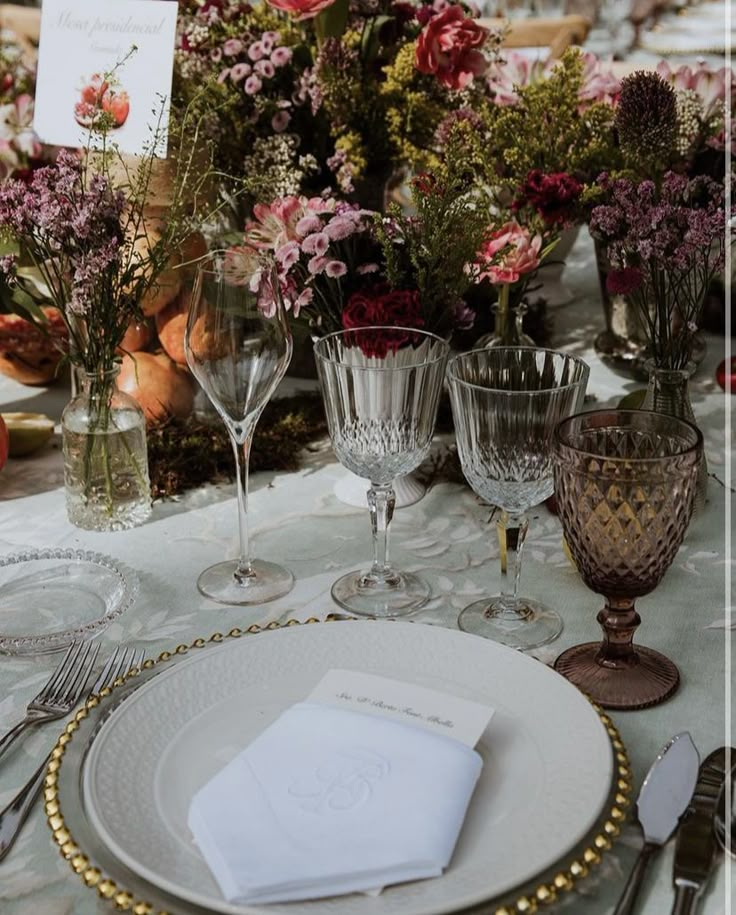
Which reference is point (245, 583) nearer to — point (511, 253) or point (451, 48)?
point (511, 253)

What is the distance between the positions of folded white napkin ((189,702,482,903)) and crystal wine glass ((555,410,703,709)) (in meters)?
0.21

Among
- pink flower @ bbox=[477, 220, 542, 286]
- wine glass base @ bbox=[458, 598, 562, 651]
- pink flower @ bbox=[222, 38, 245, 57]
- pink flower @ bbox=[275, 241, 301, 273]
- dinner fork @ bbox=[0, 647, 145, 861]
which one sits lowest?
dinner fork @ bbox=[0, 647, 145, 861]

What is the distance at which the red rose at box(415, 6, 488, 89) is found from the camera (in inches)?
52.7

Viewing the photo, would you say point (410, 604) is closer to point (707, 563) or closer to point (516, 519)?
Answer: point (516, 519)

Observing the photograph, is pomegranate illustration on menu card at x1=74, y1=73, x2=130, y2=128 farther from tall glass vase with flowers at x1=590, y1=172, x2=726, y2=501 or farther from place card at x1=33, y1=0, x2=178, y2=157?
tall glass vase with flowers at x1=590, y1=172, x2=726, y2=501

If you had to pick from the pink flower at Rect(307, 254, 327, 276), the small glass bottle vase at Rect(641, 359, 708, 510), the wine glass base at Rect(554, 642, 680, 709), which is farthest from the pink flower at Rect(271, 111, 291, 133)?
the wine glass base at Rect(554, 642, 680, 709)

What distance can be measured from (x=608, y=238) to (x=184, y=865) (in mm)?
739

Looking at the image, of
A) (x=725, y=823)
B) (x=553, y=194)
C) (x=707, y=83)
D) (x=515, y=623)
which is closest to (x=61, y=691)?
(x=515, y=623)

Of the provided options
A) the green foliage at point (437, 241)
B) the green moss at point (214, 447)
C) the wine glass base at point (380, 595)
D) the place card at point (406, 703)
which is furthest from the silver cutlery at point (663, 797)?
the green moss at point (214, 447)

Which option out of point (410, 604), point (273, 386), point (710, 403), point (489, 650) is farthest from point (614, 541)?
point (710, 403)

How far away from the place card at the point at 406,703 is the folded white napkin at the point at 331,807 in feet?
0.10

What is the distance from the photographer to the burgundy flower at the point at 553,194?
126 centimetres

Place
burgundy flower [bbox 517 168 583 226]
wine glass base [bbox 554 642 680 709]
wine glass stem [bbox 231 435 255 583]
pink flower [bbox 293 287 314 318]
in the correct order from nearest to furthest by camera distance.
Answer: wine glass base [bbox 554 642 680 709]
wine glass stem [bbox 231 435 255 583]
pink flower [bbox 293 287 314 318]
burgundy flower [bbox 517 168 583 226]

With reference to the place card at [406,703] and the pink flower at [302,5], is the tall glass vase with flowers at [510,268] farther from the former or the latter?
the place card at [406,703]
